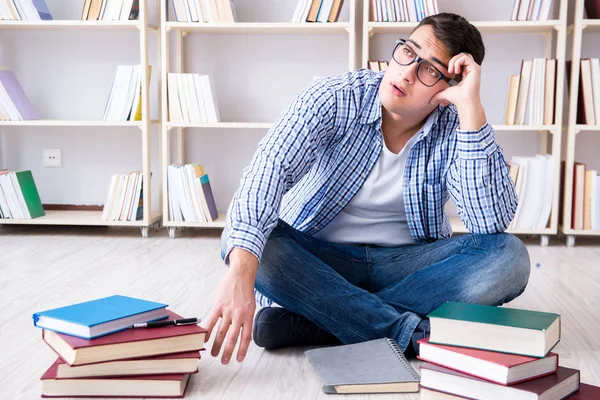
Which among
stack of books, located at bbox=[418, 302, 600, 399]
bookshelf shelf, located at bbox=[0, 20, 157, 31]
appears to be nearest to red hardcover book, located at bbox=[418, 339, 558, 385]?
stack of books, located at bbox=[418, 302, 600, 399]

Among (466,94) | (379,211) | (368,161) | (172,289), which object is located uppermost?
(466,94)

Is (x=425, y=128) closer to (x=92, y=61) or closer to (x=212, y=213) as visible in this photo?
(x=212, y=213)

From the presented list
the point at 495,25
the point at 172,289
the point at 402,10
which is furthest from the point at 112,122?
the point at 495,25

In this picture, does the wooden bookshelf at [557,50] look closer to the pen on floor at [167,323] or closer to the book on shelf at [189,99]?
the book on shelf at [189,99]

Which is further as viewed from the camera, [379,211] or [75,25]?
[75,25]

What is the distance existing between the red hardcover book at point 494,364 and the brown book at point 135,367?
0.42m

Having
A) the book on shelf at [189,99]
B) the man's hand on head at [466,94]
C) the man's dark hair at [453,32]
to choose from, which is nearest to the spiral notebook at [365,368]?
the man's hand on head at [466,94]

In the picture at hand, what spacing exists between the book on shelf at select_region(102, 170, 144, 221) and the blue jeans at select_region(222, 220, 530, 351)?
64.6 inches

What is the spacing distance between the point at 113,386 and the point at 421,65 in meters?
0.87

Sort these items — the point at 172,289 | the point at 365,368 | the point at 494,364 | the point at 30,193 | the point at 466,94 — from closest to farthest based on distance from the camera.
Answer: the point at 494,364
the point at 365,368
the point at 466,94
the point at 172,289
the point at 30,193

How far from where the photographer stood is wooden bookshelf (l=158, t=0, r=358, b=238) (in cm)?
296

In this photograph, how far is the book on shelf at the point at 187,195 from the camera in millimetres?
3080

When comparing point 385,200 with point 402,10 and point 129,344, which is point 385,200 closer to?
point 129,344

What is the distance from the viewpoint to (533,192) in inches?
117
